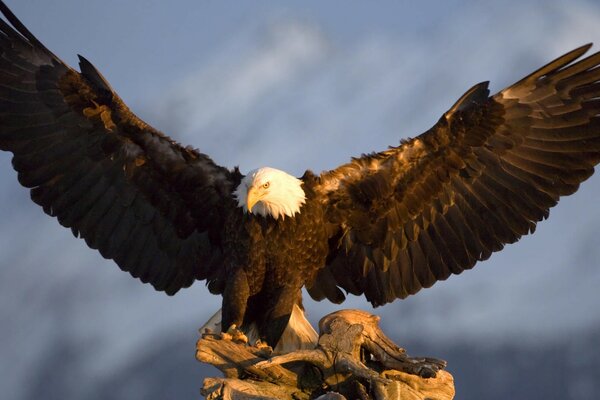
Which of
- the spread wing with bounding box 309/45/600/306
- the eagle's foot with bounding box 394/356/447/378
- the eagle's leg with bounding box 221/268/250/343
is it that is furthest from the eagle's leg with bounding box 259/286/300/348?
the eagle's foot with bounding box 394/356/447/378

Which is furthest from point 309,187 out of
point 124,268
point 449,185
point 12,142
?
point 12,142

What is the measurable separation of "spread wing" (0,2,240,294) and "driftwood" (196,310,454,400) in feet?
4.48

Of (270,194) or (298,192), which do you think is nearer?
(270,194)

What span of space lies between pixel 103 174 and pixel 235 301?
1.46 metres

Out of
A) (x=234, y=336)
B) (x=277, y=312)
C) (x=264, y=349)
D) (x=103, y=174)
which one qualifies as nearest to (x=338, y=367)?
(x=264, y=349)

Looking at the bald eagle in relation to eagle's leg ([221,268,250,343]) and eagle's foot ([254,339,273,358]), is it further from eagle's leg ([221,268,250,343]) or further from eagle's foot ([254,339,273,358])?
eagle's foot ([254,339,273,358])

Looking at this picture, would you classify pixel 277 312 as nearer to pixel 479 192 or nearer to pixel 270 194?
pixel 270 194

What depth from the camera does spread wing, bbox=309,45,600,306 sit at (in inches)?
333

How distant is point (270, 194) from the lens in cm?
799

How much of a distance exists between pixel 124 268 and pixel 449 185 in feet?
7.35

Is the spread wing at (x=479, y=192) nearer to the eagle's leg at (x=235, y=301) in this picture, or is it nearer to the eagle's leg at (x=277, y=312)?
the eagle's leg at (x=277, y=312)

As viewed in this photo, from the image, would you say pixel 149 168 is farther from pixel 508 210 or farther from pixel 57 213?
pixel 508 210

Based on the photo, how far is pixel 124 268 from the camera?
29.2 ft

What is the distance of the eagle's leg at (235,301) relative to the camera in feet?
26.4
